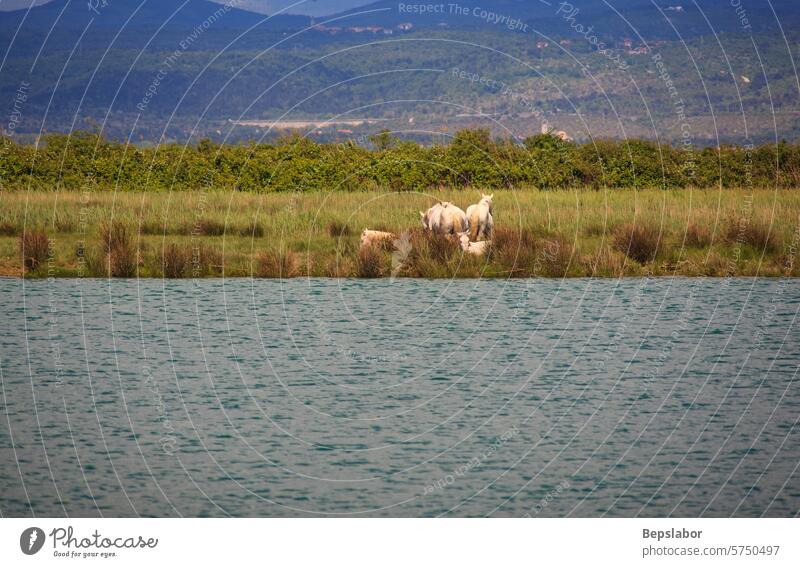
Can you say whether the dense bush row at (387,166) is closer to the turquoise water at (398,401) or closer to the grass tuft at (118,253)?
the grass tuft at (118,253)

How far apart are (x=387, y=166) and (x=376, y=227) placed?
37.2 ft

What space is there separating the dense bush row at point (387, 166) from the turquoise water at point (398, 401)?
16.6 metres

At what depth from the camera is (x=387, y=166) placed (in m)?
44.5

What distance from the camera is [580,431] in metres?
16.9

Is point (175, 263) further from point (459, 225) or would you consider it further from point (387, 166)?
point (387, 166)

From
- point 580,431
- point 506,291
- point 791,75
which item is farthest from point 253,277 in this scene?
point 791,75

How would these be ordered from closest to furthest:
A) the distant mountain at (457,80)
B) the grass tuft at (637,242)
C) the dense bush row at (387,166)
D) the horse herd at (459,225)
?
the grass tuft at (637,242)
the horse herd at (459,225)
the dense bush row at (387,166)
the distant mountain at (457,80)

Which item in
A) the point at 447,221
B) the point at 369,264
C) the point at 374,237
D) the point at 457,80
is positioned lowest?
the point at 369,264

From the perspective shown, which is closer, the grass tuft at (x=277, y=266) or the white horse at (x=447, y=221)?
the grass tuft at (x=277, y=266)

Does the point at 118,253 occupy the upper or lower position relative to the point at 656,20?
lower

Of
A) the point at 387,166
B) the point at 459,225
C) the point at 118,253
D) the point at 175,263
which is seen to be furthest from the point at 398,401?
the point at 387,166

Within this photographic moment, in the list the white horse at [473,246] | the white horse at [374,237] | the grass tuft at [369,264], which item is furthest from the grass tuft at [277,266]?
the white horse at [473,246]

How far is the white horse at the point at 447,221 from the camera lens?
31.5 metres

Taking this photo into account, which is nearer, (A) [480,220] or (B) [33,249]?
(B) [33,249]
